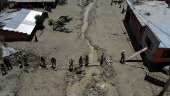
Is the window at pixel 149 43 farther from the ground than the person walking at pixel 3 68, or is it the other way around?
the window at pixel 149 43

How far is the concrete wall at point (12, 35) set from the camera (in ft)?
63.0

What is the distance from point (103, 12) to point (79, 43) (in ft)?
45.1

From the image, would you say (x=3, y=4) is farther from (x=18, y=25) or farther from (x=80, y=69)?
(x=80, y=69)

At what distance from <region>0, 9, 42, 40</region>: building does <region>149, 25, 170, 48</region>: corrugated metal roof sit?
51.2ft

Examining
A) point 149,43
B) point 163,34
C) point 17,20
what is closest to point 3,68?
point 17,20

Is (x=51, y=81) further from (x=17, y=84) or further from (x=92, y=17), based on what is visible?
(x=92, y=17)

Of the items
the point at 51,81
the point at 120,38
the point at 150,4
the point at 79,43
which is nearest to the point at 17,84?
the point at 51,81

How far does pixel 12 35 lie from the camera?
1941cm

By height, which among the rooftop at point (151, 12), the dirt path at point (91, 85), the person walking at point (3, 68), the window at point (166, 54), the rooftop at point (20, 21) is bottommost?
the dirt path at point (91, 85)

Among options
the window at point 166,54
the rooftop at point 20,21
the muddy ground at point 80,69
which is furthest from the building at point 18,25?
the window at point 166,54

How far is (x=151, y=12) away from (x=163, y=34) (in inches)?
254

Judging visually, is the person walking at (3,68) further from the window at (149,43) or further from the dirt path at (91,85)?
the window at (149,43)

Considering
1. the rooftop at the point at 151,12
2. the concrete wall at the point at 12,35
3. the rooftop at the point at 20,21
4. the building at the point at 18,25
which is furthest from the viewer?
the rooftop at the point at 20,21

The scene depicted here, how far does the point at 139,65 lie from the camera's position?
16.0m
